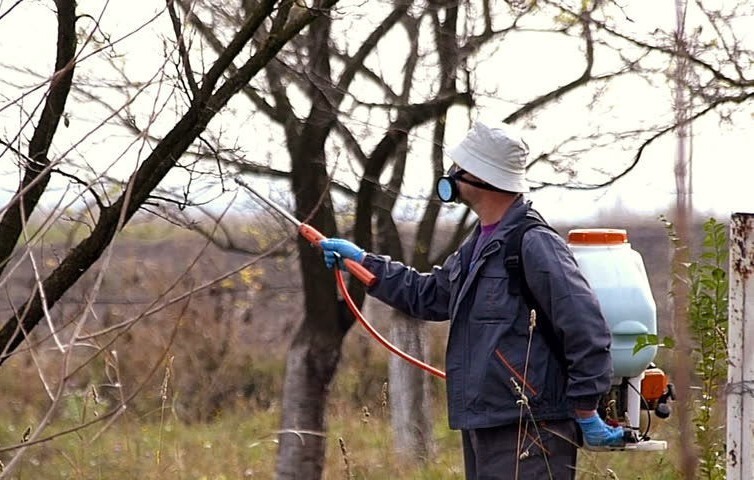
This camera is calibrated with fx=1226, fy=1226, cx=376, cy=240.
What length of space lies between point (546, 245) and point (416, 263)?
341cm

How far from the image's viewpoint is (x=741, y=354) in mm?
3025

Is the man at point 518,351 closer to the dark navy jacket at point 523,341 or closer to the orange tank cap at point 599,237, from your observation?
the dark navy jacket at point 523,341

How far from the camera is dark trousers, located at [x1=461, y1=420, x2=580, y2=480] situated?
3.37m

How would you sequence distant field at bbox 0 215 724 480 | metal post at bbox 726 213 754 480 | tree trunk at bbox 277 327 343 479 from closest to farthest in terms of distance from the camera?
metal post at bbox 726 213 754 480, tree trunk at bbox 277 327 343 479, distant field at bbox 0 215 724 480

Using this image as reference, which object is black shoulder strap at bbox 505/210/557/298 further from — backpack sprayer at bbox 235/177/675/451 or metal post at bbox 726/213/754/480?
metal post at bbox 726/213/754/480

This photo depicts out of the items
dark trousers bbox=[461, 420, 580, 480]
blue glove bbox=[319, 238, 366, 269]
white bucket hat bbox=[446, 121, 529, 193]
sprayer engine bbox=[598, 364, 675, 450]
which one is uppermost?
white bucket hat bbox=[446, 121, 529, 193]

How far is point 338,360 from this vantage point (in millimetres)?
6672

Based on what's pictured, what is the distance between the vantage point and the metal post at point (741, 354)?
3.01 metres

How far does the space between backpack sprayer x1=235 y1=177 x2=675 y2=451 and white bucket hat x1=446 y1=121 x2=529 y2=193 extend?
0.89ft

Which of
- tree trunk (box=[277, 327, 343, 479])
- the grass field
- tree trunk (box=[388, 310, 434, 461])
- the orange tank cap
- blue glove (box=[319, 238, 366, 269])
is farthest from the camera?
tree trunk (box=[388, 310, 434, 461])

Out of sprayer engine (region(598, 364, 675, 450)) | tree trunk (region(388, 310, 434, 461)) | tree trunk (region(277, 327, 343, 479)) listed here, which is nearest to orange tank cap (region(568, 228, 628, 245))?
sprayer engine (region(598, 364, 675, 450))

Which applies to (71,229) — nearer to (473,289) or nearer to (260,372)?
(473,289)

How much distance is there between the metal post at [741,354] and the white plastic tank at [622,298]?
49cm

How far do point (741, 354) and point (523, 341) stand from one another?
2.00 ft
